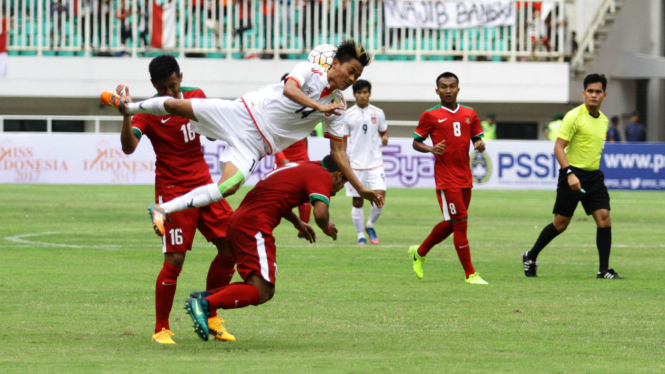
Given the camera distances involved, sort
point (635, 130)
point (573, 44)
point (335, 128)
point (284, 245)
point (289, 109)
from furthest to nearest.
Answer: point (573, 44) → point (635, 130) → point (284, 245) → point (335, 128) → point (289, 109)

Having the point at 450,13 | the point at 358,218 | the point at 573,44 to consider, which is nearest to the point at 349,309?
the point at 358,218

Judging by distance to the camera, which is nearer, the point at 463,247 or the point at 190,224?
the point at 190,224

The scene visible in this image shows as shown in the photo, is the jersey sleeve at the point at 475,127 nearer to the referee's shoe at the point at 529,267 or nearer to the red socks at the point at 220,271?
the referee's shoe at the point at 529,267

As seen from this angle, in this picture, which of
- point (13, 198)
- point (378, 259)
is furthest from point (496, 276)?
point (13, 198)

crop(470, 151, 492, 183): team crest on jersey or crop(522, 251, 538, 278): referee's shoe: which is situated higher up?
crop(470, 151, 492, 183): team crest on jersey

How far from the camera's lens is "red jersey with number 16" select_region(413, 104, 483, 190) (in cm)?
1070

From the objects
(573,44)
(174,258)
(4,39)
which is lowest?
(174,258)

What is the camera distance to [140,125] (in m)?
7.16

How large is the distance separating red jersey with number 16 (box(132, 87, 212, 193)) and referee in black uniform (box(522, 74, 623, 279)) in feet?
16.4

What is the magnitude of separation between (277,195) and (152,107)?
3.74 ft

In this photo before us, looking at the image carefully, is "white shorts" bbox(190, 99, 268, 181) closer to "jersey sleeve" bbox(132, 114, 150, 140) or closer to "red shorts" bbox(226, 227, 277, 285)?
"jersey sleeve" bbox(132, 114, 150, 140)

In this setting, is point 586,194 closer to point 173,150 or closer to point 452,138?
point 452,138

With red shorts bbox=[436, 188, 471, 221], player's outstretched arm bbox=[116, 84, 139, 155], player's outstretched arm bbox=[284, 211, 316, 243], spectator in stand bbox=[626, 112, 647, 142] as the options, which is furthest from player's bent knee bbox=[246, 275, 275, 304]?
spectator in stand bbox=[626, 112, 647, 142]

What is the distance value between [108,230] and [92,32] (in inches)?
856
